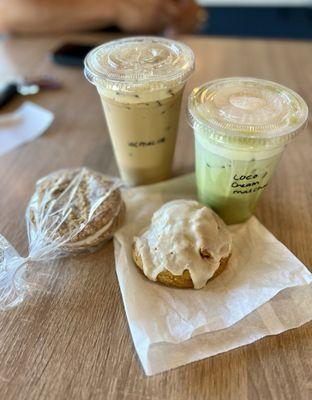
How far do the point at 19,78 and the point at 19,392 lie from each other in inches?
37.6

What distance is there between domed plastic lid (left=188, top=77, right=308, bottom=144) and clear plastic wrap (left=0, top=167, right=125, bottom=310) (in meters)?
0.21

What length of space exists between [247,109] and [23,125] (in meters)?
0.62

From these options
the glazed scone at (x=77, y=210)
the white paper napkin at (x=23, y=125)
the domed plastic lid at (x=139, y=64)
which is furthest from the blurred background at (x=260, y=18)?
the glazed scone at (x=77, y=210)

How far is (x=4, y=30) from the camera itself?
4.55 ft

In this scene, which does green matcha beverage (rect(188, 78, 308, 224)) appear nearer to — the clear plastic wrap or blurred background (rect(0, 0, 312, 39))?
the clear plastic wrap

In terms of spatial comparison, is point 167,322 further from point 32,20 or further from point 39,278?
point 32,20

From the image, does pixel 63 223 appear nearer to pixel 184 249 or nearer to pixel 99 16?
pixel 184 249

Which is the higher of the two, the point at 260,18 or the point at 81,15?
the point at 81,15

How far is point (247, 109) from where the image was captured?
55 centimetres

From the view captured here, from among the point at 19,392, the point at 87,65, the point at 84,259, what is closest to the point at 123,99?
the point at 87,65

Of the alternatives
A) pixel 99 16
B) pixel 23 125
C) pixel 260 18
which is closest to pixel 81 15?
pixel 99 16

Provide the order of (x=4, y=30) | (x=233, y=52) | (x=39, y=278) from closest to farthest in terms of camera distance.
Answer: (x=39, y=278) → (x=233, y=52) → (x=4, y=30)

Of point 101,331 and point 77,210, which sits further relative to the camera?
point 77,210

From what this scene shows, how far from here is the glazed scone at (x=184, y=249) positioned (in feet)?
1.73
